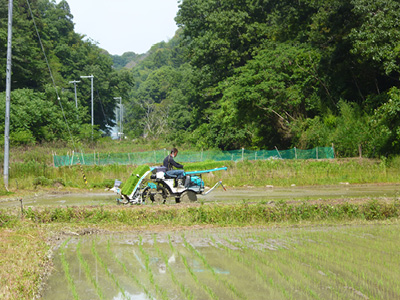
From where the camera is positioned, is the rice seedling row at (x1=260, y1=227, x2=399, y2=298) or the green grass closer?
the rice seedling row at (x1=260, y1=227, x2=399, y2=298)

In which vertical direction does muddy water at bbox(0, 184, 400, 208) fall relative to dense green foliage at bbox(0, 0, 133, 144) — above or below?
below

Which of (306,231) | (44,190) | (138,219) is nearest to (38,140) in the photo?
(44,190)

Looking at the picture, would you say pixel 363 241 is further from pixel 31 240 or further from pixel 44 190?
pixel 44 190

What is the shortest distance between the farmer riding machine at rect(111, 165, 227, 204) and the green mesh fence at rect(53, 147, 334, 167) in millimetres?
14686

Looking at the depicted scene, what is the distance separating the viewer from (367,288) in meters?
6.34

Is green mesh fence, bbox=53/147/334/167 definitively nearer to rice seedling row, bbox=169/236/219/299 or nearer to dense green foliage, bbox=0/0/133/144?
dense green foliage, bbox=0/0/133/144

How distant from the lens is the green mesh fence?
29500mm

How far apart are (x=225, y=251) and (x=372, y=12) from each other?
22.3 meters

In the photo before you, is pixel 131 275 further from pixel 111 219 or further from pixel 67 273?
pixel 111 219

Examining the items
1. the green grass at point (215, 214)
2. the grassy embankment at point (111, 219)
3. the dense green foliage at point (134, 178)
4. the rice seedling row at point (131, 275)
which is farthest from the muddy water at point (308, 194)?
the rice seedling row at point (131, 275)

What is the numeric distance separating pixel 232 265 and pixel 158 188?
7.70 m

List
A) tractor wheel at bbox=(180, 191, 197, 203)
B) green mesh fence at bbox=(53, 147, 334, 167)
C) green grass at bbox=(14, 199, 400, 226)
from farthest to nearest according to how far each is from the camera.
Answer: green mesh fence at bbox=(53, 147, 334, 167) < tractor wheel at bbox=(180, 191, 197, 203) < green grass at bbox=(14, 199, 400, 226)

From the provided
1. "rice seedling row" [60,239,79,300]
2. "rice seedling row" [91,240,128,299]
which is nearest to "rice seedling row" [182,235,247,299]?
"rice seedling row" [91,240,128,299]

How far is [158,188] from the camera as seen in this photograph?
15250mm
